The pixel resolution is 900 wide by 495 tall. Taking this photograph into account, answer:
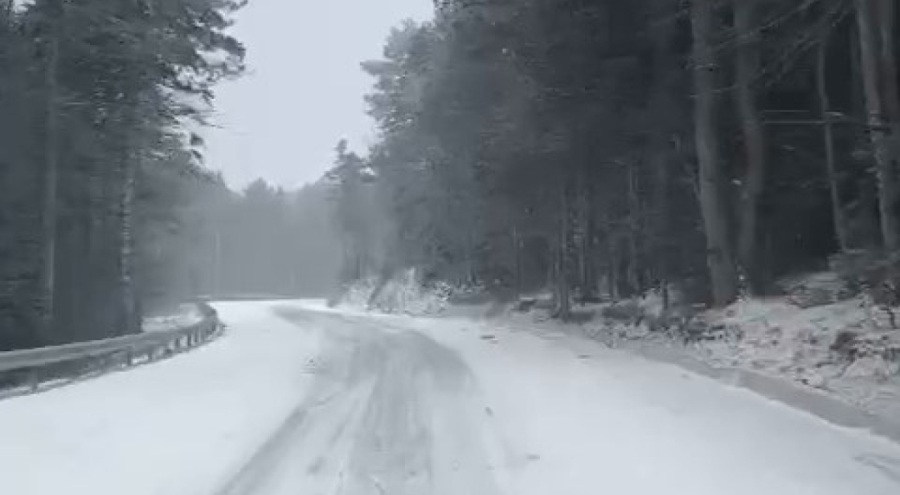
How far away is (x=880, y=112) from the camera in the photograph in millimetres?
13664

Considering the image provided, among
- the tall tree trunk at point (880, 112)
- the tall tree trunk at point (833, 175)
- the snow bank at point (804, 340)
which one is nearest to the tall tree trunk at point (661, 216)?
the snow bank at point (804, 340)

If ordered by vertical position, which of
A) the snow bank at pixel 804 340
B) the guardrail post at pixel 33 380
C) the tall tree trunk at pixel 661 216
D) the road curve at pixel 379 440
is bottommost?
the road curve at pixel 379 440

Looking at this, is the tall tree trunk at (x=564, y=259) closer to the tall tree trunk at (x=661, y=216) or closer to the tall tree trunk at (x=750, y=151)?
the tall tree trunk at (x=661, y=216)

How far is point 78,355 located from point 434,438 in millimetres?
10162

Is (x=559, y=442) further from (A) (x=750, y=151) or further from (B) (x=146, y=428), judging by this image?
(A) (x=750, y=151)

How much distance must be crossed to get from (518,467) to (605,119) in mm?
15622

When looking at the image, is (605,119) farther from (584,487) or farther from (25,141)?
(584,487)

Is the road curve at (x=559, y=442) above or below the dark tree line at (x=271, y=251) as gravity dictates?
below

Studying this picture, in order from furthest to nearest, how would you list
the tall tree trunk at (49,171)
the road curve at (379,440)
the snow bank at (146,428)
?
the tall tree trunk at (49,171) < the snow bank at (146,428) < the road curve at (379,440)

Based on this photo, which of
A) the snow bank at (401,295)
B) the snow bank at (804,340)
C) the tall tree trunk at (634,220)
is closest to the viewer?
the snow bank at (804,340)

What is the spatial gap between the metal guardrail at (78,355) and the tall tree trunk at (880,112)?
43.1 feet

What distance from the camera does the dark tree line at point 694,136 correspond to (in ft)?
57.7

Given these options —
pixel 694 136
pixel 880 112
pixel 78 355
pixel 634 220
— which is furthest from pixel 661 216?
pixel 78 355

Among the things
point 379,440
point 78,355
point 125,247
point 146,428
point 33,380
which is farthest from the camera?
point 125,247
